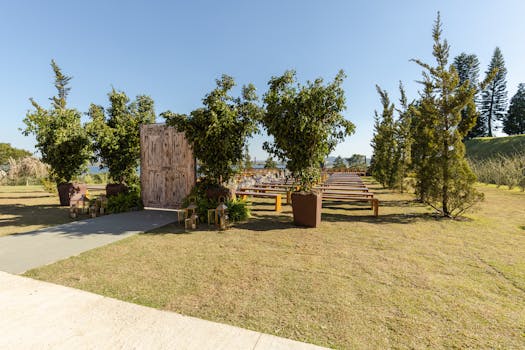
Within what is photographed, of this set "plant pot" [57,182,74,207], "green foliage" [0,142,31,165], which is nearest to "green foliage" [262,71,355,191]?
"plant pot" [57,182,74,207]

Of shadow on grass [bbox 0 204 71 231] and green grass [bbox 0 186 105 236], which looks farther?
shadow on grass [bbox 0 204 71 231]

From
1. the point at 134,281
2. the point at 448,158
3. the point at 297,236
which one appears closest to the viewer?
the point at 134,281

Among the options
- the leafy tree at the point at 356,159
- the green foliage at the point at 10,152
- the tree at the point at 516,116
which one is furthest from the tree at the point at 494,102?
the green foliage at the point at 10,152

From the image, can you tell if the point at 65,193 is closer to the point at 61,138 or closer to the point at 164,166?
the point at 61,138

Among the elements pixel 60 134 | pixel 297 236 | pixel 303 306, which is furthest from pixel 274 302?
pixel 60 134

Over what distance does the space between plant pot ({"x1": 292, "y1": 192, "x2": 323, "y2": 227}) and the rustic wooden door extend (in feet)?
12.2

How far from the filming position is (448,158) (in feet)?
23.5

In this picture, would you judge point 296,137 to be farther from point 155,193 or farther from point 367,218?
point 155,193

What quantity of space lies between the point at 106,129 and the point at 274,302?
8.64 meters

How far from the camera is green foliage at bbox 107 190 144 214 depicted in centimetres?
834

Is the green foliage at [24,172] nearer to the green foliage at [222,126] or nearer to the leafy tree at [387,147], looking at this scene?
the green foliage at [222,126]

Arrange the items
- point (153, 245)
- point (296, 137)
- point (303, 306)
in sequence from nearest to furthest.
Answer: point (303, 306), point (153, 245), point (296, 137)

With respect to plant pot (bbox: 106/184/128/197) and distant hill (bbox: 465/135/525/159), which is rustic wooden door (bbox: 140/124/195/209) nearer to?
plant pot (bbox: 106/184/128/197)

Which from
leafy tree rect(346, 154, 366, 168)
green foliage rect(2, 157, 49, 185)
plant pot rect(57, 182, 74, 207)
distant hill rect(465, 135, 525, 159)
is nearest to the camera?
plant pot rect(57, 182, 74, 207)
